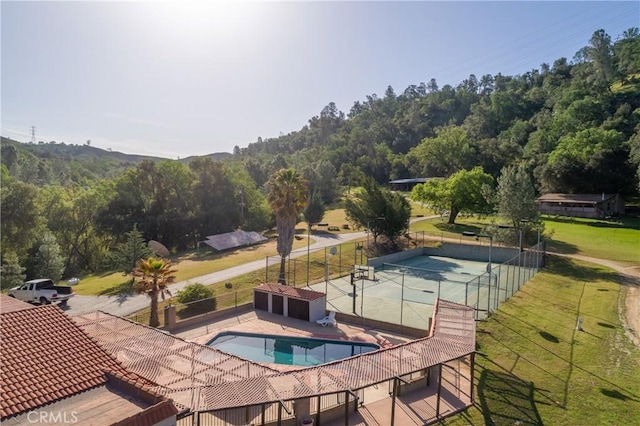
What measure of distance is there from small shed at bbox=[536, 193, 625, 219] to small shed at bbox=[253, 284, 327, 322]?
4645 centimetres

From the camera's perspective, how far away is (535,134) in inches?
3529

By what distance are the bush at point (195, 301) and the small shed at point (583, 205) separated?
166 feet

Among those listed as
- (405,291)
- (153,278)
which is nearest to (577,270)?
(405,291)

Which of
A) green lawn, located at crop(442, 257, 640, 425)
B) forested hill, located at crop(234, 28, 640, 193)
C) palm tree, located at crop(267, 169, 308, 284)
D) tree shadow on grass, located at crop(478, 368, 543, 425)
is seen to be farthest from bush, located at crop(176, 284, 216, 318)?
forested hill, located at crop(234, 28, 640, 193)

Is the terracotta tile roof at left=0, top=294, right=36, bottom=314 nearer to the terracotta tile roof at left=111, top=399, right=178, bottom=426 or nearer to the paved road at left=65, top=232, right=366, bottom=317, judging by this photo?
the terracotta tile roof at left=111, top=399, right=178, bottom=426

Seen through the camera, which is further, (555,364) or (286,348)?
(286,348)

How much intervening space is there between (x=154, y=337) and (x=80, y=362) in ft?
20.9

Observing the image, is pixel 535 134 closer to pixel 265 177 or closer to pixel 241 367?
pixel 265 177

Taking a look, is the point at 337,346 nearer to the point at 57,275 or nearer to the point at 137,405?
the point at 137,405

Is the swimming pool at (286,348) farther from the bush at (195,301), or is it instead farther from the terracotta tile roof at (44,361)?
the terracotta tile roof at (44,361)

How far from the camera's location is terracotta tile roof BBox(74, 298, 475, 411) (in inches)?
473

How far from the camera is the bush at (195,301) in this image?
27297 mm

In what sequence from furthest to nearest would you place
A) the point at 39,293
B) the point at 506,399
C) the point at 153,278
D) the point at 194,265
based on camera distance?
the point at 194,265 → the point at 39,293 → the point at 153,278 → the point at 506,399

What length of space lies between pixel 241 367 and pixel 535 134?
3628 inches
